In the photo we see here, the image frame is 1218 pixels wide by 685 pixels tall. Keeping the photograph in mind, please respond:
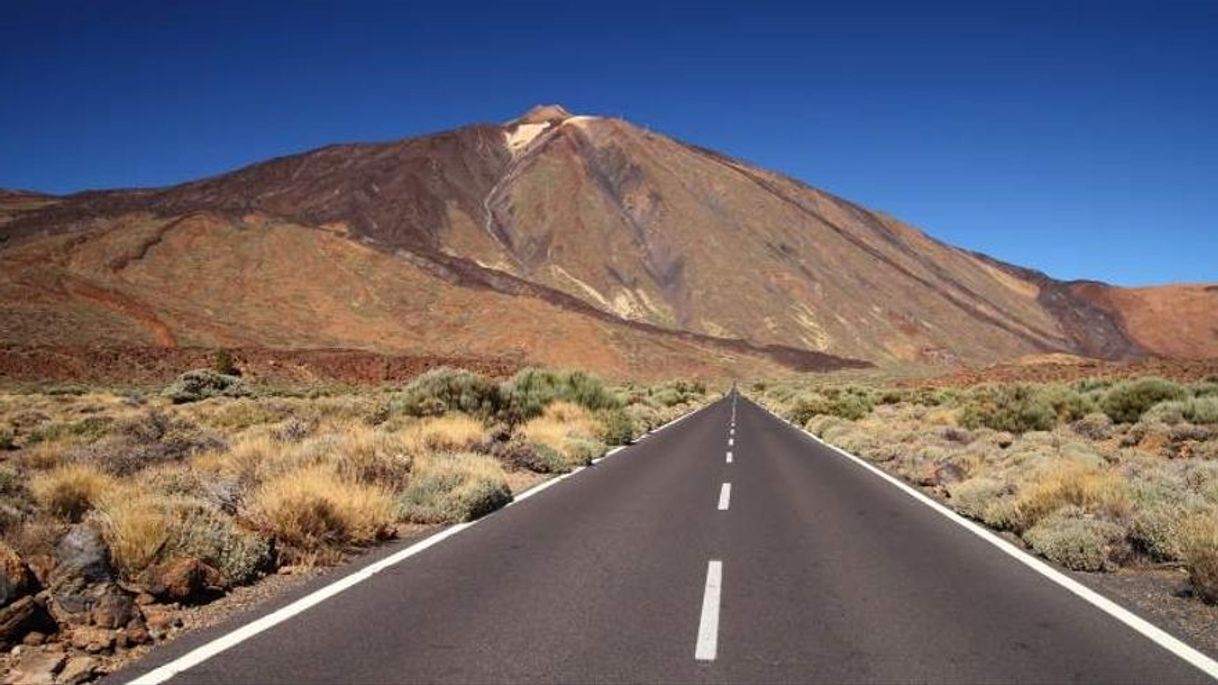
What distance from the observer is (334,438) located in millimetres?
15469

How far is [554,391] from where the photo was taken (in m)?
30.6

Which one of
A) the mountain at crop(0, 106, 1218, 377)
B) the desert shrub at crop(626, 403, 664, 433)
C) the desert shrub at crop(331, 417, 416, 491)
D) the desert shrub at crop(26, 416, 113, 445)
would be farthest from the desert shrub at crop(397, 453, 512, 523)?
the mountain at crop(0, 106, 1218, 377)

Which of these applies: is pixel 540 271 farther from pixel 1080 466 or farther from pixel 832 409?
pixel 1080 466

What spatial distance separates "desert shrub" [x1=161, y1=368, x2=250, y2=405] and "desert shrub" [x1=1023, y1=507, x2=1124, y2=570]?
37867 millimetres

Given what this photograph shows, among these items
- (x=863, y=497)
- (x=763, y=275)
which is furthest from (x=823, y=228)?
(x=863, y=497)

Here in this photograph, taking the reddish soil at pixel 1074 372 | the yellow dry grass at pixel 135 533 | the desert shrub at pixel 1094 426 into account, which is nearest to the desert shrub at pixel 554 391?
the desert shrub at pixel 1094 426

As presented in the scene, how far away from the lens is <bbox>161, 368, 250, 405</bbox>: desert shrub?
135 feet

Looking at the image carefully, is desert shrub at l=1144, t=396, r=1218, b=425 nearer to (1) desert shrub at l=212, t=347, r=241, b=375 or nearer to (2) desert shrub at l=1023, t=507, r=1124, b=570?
(2) desert shrub at l=1023, t=507, r=1124, b=570

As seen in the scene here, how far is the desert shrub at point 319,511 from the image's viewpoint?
30.2ft

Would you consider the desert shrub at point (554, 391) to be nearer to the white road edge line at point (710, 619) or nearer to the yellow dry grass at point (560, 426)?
the yellow dry grass at point (560, 426)

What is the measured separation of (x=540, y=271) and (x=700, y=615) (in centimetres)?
13184

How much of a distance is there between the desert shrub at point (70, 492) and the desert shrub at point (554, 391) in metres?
16.6

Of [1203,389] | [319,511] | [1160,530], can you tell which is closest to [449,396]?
[319,511]

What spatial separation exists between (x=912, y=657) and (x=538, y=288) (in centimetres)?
11407
